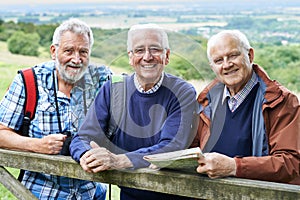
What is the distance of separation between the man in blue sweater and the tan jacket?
1.10 feet

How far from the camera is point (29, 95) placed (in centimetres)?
254

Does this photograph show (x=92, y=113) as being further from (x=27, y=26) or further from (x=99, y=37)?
(x=27, y=26)

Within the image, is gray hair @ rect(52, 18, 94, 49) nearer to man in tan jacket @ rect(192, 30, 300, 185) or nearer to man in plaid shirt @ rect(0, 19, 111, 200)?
man in plaid shirt @ rect(0, 19, 111, 200)

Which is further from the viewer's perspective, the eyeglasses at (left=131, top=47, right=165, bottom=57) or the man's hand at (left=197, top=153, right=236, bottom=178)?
the eyeglasses at (left=131, top=47, right=165, bottom=57)

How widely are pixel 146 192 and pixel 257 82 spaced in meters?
0.71

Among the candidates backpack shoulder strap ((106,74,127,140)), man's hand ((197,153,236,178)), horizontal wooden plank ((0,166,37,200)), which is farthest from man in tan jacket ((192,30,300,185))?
horizontal wooden plank ((0,166,37,200))

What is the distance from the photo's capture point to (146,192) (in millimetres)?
2287

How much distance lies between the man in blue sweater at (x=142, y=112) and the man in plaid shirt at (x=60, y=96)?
1.02 ft

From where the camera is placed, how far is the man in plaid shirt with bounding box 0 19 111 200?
2.54m

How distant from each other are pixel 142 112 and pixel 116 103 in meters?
0.13

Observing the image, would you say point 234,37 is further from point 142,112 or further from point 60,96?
point 60,96

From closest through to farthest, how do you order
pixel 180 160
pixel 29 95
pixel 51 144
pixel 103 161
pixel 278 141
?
pixel 180 160, pixel 278 141, pixel 103 161, pixel 51 144, pixel 29 95

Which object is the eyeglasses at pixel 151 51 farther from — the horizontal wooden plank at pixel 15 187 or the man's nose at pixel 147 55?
the horizontal wooden plank at pixel 15 187

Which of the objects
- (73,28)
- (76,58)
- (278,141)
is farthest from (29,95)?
(278,141)
